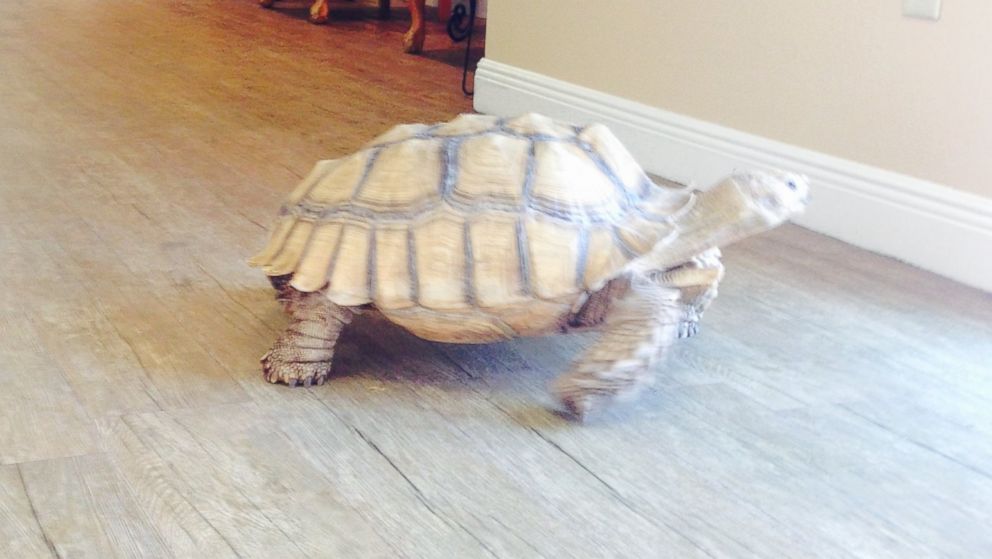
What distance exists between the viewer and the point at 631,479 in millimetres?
1257

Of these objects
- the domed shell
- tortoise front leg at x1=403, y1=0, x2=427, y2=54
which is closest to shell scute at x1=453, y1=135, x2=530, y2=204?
the domed shell

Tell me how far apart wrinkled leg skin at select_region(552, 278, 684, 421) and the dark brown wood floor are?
40mm

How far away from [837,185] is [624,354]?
106 centimetres

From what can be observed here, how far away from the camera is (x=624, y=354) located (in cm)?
136

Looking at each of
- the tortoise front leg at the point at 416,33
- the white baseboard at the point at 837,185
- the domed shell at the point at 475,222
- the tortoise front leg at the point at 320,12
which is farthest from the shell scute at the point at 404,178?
the tortoise front leg at the point at 320,12

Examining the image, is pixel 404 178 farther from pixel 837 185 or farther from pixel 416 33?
pixel 416 33

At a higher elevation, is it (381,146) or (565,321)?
(381,146)

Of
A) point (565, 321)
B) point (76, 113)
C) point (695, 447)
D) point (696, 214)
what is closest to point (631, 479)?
point (695, 447)

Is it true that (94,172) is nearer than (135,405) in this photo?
No

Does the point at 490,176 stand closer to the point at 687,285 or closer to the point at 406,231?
the point at 406,231

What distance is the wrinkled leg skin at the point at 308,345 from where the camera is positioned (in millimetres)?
1463

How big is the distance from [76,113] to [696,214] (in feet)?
7.30

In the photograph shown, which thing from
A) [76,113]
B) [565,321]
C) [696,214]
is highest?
[696,214]

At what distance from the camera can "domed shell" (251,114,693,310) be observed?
1.39 metres
